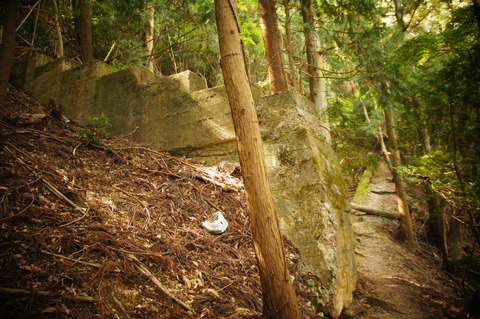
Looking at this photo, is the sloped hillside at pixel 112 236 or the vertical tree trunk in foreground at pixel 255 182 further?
the vertical tree trunk in foreground at pixel 255 182

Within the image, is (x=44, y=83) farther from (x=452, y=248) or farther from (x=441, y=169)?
(x=452, y=248)

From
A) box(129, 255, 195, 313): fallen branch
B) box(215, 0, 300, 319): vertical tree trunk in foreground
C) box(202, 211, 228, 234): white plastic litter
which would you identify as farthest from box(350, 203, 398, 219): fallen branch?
box(129, 255, 195, 313): fallen branch

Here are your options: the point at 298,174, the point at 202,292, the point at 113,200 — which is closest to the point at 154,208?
the point at 113,200

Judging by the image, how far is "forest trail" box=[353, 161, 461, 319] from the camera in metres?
3.86

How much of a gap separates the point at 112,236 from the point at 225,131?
2664mm

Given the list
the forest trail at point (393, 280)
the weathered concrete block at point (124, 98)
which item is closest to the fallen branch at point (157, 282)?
the forest trail at point (393, 280)

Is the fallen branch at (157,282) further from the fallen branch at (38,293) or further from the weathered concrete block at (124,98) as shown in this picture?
the weathered concrete block at (124,98)

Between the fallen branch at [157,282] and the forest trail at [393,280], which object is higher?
the fallen branch at [157,282]

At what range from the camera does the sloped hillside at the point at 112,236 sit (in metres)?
1.70

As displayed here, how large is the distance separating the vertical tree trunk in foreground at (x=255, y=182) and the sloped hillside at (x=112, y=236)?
0.47m

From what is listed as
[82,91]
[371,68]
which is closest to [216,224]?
[371,68]

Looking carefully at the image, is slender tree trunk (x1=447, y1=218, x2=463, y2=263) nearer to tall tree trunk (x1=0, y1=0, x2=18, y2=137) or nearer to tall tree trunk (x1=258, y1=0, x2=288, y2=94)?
tall tree trunk (x1=258, y1=0, x2=288, y2=94)

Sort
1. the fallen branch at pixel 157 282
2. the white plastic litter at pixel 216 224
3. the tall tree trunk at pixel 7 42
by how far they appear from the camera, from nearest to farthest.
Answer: the fallen branch at pixel 157 282, the tall tree trunk at pixel 7 42, the white plastic litter at pixel 216 224

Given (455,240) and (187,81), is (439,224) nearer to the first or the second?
(455,240)
